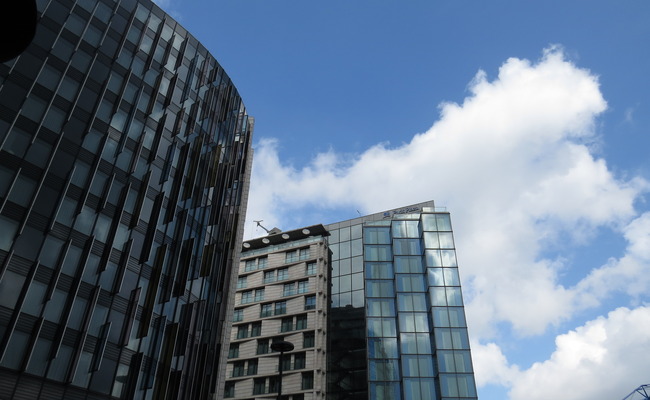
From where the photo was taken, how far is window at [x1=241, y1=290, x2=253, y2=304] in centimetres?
7681

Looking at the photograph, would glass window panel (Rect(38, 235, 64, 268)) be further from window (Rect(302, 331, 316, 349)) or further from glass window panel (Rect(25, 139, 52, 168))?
window (Rect(302, 331, 316, 349))

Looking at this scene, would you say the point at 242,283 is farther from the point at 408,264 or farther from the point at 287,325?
the point at 408,264

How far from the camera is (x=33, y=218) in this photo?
27031mm

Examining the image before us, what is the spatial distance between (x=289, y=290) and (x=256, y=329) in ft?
23.7

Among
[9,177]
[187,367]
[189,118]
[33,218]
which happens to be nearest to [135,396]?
[187,367]

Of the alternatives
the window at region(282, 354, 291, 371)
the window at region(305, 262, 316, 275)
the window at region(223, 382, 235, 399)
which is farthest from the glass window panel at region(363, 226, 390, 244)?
the window at region(223, 382, 235, 399)

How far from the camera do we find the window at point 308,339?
224 feet

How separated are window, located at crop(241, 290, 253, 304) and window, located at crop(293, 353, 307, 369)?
12.6m

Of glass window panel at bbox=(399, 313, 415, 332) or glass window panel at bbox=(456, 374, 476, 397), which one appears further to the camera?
A: glass window panel at bbox=(399, 313, 415, 332)

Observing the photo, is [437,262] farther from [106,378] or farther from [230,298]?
[106,378]

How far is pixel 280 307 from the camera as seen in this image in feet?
241

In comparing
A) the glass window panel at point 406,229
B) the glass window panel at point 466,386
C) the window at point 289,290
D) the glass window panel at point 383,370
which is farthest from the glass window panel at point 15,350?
the glass window panel at point 406,229

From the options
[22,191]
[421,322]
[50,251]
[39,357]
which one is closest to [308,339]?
[421,322]

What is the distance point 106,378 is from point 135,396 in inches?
86.4
